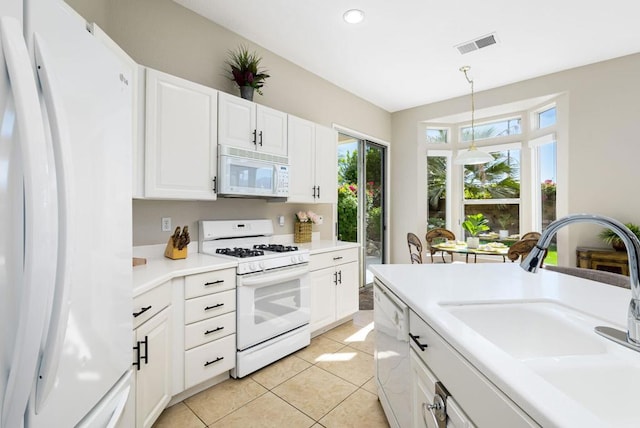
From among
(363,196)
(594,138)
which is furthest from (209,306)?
(594,138)

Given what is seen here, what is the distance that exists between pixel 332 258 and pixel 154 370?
180cm

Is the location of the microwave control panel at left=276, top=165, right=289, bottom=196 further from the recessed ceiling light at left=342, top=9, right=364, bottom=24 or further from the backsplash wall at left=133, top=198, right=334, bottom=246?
the recessed ceiling light at left=342, top=9, right=364, bottom=24

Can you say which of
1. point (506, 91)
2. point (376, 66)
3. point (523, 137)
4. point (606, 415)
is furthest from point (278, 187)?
point (523, 137)

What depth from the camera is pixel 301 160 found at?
10.1ft

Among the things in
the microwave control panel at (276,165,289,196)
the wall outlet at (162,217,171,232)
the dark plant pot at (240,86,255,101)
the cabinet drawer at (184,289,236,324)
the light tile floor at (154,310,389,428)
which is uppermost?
the dark plant pot at (240,86,255,101)

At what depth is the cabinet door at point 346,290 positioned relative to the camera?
3.14 meters

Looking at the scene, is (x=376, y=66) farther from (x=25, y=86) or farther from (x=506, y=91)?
(x=25, y=86)

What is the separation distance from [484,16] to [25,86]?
128 inches

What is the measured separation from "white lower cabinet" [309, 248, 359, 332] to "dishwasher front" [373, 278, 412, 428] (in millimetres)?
1069

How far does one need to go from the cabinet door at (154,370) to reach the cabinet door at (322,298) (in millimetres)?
1326

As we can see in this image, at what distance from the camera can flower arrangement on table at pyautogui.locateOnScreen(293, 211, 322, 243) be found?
333cm

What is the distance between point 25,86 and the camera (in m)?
0.58

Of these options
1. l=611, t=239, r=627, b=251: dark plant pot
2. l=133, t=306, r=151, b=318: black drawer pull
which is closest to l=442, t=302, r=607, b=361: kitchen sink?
l=133, t=306, r=151, b=318: black drawer pull

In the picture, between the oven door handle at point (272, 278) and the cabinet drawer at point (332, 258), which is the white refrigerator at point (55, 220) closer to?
the oven door handle at point (272, 278)
